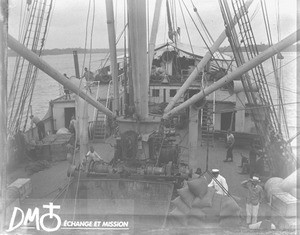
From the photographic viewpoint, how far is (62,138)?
496 inches

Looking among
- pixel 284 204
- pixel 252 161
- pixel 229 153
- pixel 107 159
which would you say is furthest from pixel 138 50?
pixel 229 153

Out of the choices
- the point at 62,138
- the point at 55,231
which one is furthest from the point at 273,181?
the point at 62,138

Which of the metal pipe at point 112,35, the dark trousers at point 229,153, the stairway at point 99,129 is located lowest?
the dark trousers at point 229,153

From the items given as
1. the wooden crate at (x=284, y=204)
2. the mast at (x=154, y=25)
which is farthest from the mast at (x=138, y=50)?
the wooden crate at (x=284, y=204)

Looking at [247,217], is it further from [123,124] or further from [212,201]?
[123,124]

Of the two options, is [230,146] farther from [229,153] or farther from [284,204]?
[284,204]

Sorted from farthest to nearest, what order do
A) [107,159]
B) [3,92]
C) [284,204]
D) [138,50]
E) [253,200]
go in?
[107,159]
[138,50]
[253,200]
[284,204]
[3,92]

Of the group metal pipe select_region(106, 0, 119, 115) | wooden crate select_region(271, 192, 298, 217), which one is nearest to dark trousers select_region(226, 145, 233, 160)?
metal pipe select_region(106, 0, 119, 115)

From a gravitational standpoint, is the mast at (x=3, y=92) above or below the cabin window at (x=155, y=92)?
below

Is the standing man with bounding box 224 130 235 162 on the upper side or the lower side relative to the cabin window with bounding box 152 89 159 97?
lower

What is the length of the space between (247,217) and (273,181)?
154cm

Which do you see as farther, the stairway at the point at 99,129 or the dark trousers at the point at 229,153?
the stairway at the point at 99,129

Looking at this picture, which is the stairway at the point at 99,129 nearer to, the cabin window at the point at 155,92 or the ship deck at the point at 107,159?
the ship deck at the point at 107,159

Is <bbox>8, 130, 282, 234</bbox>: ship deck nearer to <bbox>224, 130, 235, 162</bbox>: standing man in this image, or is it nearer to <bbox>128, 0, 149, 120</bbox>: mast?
<bbox>224, 130, 235, 162</bbox>: standing man
